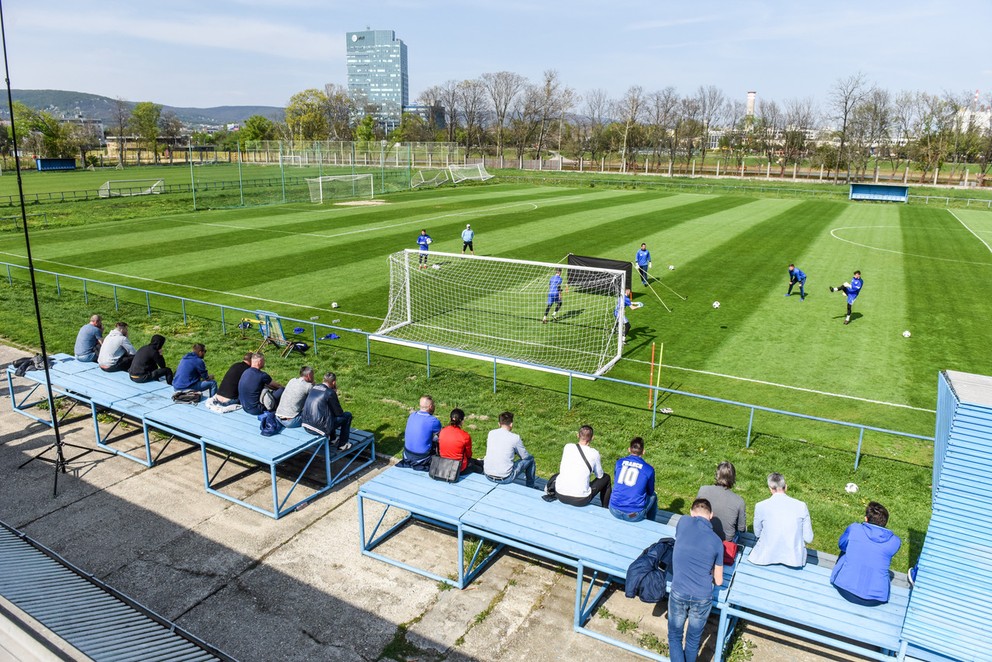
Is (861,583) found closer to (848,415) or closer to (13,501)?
(848,415)

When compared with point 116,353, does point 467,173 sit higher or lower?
higher

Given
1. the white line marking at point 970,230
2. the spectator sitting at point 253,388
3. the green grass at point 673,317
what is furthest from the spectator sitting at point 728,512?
the white line marking at point 970,230

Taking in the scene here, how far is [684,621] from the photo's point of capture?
6.72 m

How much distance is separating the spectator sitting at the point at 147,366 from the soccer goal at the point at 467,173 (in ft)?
193

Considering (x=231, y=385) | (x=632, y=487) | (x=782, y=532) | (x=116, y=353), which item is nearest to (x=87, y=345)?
(x=116, y=353)

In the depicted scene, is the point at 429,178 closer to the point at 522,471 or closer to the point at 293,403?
the point at 293,403

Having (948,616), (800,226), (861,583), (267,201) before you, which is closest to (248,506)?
(861,583)

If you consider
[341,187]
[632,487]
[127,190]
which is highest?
[341,187]

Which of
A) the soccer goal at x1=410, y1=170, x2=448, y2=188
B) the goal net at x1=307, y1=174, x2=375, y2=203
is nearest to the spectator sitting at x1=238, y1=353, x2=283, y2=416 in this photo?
the goal net at x1=307, y1=174, x2=375, y2=203

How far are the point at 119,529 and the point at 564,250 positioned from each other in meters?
26.6

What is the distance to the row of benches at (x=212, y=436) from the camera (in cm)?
981

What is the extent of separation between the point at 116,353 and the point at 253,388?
13.2 feet

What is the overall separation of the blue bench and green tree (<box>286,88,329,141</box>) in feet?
438

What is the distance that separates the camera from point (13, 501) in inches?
394
